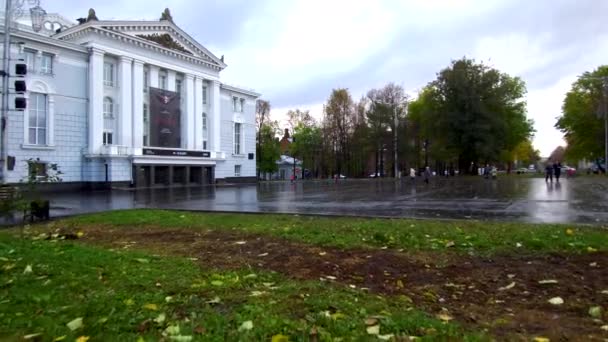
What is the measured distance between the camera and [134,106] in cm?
4775

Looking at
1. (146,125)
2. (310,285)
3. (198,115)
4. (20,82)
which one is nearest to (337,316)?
(310,285)

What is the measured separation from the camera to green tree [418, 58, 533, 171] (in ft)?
205

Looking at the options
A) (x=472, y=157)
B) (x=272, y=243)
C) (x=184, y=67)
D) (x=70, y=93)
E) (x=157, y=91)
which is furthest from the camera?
(x=472, y=157)

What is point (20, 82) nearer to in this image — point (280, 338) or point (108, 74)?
point (280, 338)

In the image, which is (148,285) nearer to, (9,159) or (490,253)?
(490,253)

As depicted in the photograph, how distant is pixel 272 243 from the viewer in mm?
8438

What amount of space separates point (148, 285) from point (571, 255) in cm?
598

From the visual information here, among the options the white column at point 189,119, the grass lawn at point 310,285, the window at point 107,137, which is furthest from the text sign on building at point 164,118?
the grass lawn at point 310,285

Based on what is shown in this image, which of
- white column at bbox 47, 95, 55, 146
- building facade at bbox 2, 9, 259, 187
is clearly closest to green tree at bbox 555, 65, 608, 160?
building facade at bbox 2, 9, 259, 187

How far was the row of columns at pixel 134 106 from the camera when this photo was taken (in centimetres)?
4416

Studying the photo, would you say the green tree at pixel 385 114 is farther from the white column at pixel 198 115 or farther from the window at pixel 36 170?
the window at pixel 36 170

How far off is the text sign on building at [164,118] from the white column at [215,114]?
600 centimetres

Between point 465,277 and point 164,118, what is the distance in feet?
161

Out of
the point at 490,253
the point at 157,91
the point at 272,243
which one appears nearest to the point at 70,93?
the point at 157,91
